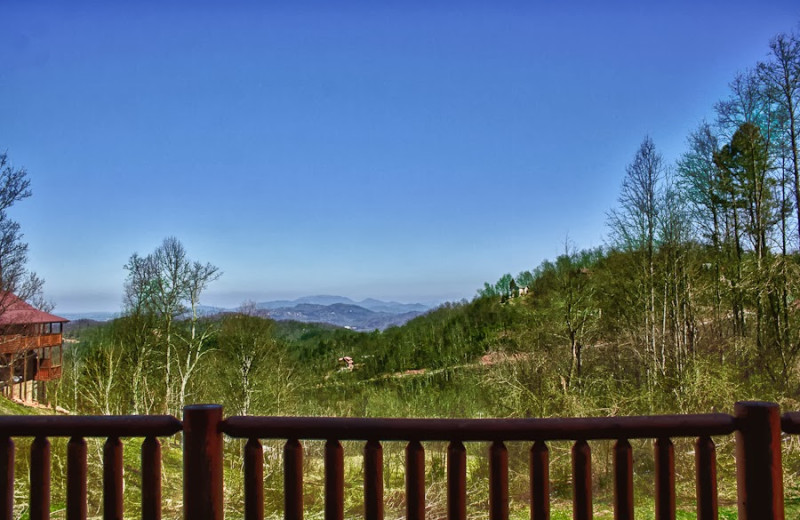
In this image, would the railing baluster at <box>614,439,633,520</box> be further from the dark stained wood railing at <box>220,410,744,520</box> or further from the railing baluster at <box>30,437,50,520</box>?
the railing baluster at <box>30,437,50,520</box>

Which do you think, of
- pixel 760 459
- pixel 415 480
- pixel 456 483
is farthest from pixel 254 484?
pixel 760 459

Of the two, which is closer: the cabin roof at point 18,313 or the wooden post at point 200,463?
the wooden post at point 200,463

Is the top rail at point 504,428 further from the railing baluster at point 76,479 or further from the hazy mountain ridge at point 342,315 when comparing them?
the hazy mountain ridge at point 342,315

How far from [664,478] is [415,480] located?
729mm

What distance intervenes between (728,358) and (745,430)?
11.4 metres

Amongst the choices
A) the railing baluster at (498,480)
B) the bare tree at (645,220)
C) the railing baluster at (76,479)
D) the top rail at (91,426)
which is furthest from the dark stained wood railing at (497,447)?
the bare tree at (645,220)

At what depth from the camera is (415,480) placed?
162 centimetres

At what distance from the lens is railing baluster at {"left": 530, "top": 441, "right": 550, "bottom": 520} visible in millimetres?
1603

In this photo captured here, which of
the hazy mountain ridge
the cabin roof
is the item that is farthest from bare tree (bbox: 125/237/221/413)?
the hazy mountain ridge

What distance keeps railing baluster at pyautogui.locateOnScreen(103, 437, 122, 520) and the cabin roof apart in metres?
18.2

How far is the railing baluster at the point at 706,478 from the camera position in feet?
5.32

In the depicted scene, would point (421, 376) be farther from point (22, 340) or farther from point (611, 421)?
point (611, 421)

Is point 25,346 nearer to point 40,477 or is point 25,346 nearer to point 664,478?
→ point 40,477

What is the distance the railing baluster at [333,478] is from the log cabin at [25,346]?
18654mm
